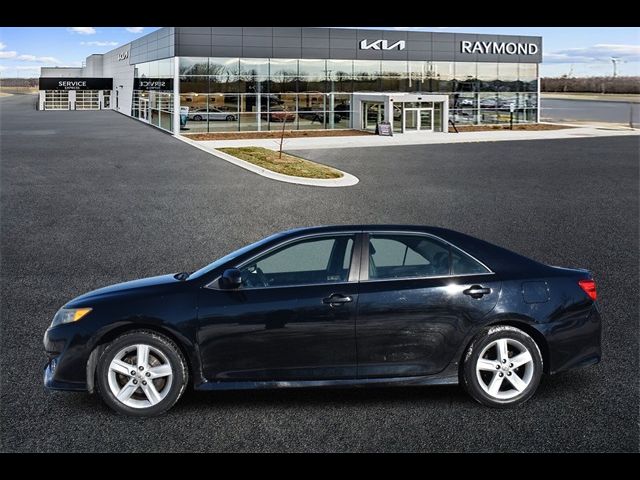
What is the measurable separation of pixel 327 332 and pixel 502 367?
1385mm

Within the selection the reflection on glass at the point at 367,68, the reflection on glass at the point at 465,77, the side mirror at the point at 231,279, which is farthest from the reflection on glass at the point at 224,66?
the side mirror at the point at 231,279

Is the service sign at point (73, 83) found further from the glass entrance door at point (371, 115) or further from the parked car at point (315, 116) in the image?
the glass entrance door at point (371, 115)

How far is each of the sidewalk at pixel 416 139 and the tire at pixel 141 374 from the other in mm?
26917

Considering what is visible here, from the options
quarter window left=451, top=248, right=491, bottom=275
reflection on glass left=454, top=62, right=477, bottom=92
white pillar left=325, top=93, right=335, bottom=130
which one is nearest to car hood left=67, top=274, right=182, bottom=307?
quarter window left=451, top=248, right=491, bottom=275

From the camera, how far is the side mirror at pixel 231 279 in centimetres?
562

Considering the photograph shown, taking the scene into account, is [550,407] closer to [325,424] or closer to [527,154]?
[325,424]

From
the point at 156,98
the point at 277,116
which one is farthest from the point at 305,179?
the point at 156,98

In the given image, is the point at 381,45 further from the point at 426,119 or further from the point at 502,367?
the point at 502,367

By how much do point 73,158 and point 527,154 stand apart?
17.5 meters

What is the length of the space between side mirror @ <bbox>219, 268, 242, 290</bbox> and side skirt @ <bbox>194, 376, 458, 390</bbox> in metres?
0.76

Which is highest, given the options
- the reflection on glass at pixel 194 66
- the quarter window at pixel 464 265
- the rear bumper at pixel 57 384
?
the reflection on glass at pixel 194 66

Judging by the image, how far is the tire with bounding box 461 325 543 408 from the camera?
5691mm

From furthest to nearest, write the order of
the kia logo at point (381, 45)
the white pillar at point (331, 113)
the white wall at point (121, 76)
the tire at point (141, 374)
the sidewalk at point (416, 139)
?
the white wall at point (121, 76) → the kia logo at point (381, 45) → the white pillar at point (331, 113) → the sidewalk at point (416, 139) → the tire at point (141, 374)
